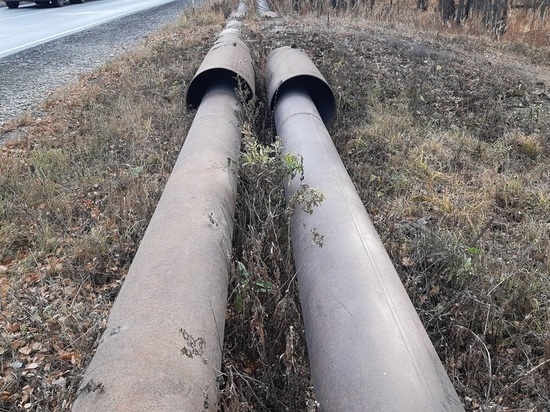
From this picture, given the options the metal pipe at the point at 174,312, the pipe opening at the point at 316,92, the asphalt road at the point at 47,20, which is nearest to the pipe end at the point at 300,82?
the pipe opening at the point at 316,92

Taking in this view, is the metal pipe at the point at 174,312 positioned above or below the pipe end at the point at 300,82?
below

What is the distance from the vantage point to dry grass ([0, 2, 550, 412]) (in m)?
2.14

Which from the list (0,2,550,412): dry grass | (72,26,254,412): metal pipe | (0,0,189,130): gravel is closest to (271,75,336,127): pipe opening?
(0,2,550,412): dry grass

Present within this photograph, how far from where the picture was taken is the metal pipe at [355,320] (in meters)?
1.34

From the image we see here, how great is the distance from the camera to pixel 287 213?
7.41 feet

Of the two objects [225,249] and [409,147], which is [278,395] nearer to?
[225,249]

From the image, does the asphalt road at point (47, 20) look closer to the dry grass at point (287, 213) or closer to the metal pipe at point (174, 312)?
the dry grass at point (287, 213)

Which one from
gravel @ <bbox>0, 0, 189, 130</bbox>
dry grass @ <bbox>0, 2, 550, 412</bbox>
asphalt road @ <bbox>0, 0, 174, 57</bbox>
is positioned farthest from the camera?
asphalt road @ <bbox>0, 0, 174, 57</bbox>

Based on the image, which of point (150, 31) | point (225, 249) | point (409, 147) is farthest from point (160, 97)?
point (150, 31)

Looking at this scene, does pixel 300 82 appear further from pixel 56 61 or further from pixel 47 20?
pixel 47 20

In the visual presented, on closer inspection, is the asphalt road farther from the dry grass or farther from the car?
the dry grass

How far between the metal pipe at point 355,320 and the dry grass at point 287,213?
178mm

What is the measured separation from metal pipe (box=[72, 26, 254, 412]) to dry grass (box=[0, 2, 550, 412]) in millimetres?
194

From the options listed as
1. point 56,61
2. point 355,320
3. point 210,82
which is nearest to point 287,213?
point 355,320
